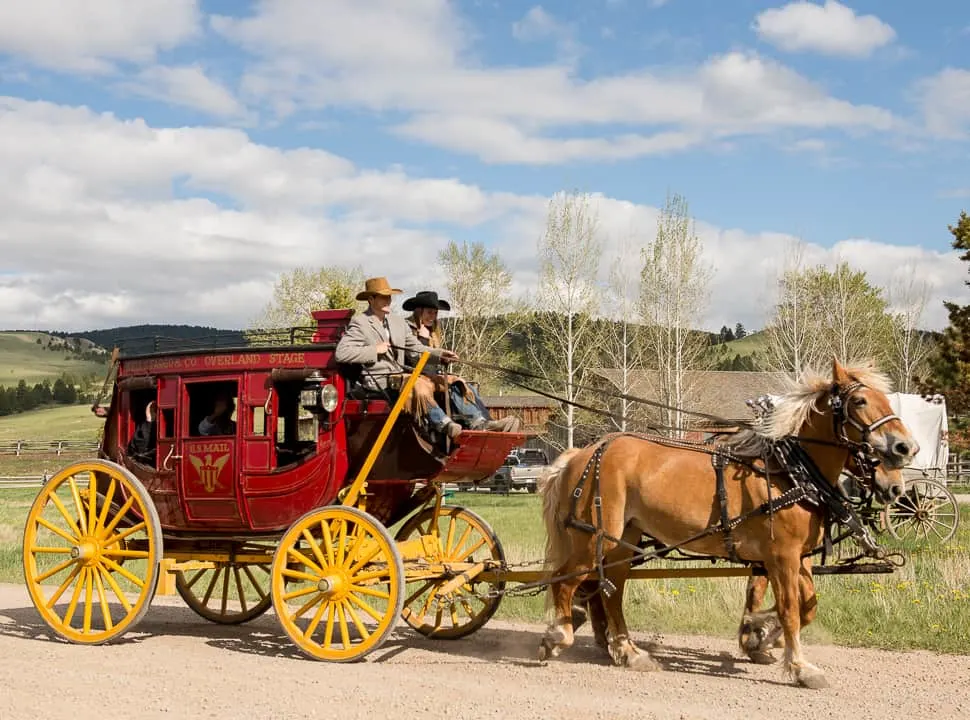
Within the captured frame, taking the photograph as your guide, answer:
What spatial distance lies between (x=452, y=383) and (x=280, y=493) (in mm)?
1630

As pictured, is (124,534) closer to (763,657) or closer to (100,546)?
(100,546)

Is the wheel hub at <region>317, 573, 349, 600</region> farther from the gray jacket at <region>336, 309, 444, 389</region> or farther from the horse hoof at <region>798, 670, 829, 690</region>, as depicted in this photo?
the horse hoof at <region>798, 670, 829, 690</region>

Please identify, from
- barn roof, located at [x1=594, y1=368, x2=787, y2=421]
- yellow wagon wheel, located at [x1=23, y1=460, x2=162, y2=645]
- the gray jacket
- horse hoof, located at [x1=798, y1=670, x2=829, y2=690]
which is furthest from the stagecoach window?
barn roof, located at [x1=594, y1=368, x2=787, y2=421]

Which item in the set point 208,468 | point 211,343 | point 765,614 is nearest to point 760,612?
point 765,614

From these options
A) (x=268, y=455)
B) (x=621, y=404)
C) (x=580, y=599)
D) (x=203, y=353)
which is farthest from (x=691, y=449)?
(x=621, y=404)

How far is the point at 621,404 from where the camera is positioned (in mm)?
41219

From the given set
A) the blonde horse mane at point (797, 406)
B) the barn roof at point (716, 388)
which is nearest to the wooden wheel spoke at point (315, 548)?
the blonde horse mane at point (797, 406)

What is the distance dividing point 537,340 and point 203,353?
34341 mm

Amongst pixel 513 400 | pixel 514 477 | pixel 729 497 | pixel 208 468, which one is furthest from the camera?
pixel 513 400

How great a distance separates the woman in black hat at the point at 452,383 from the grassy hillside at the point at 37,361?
5463 inches

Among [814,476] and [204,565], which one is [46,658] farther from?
[814,476]

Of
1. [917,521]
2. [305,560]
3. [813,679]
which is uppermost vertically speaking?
[305,560]

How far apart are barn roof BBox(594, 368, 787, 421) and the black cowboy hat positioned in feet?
91.2

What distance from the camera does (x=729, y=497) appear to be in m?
7.61
